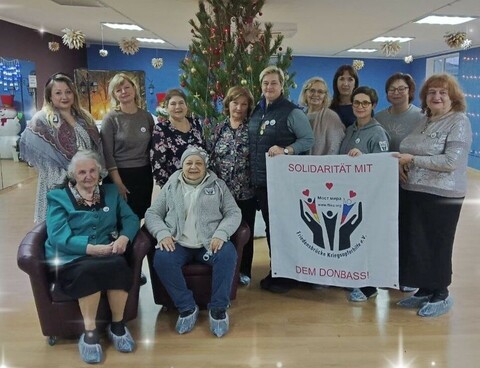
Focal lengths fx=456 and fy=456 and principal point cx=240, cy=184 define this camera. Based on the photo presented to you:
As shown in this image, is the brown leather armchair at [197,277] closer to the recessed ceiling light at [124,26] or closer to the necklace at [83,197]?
the necklace at [83,197]

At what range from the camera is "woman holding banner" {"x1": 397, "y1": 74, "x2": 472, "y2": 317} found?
2523 mm

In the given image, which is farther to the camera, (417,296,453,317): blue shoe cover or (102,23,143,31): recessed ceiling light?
(102,23,143,31): recessed ceiling light

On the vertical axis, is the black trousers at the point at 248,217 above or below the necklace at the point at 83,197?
below

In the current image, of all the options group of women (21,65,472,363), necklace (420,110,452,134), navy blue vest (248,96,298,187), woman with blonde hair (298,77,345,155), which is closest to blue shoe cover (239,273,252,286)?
group of women (21,65,472,363)

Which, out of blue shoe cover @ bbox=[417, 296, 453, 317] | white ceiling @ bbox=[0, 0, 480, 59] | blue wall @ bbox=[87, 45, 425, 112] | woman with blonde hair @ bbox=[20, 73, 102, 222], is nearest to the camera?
woman with blonde hair @ bbox=[20, 73, 102, 222]

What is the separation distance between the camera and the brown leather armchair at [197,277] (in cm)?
267

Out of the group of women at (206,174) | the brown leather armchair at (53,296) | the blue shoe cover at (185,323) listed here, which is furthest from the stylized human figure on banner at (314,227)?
the brown leather armchair at (53,296)

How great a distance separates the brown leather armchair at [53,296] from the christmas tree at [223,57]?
169cm

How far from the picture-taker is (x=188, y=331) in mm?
2613

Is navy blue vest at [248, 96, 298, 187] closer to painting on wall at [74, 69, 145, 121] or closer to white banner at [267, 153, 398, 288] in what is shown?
white banner at [267, 153, 398, 288]

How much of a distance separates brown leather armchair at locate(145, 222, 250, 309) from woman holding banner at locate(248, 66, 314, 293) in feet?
1.30

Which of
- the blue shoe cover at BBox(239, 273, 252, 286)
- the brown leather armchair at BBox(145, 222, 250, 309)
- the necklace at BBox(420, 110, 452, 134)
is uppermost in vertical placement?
the necklace at BBox(420, 110, 452, 134)

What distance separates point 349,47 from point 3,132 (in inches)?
272

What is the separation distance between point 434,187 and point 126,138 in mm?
1896
